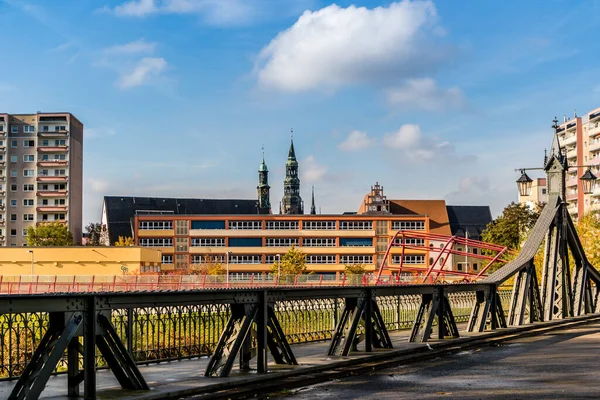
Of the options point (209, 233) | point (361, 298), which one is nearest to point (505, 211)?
point (209, 233)

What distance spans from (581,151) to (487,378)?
118 m

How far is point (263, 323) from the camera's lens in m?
14.4

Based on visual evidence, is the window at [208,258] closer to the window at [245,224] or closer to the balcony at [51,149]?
the window at [245,224]

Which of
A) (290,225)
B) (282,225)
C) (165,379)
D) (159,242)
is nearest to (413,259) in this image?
(290,225)

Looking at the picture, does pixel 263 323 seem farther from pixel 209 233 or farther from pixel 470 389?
pixel 209 233

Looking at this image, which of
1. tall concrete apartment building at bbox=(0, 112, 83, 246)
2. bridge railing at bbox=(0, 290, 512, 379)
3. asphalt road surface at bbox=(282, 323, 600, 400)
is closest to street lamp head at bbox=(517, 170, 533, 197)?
bridge railing at bbox=(0, 290, 512, 379)

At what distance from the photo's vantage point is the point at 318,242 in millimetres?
133250

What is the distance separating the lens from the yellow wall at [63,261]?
87.8 m

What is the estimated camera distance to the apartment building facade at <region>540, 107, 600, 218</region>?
11906cm

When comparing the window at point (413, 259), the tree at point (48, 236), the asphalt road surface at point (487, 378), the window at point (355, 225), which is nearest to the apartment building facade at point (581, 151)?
the window at point (413, 259)

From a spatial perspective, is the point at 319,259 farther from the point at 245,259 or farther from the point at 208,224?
the point at 208,224

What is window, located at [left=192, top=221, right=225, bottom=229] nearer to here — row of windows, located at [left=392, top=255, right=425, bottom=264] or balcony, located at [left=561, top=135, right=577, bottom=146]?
row of windows, located at [left=392, top=255, right=425, bottom=264]

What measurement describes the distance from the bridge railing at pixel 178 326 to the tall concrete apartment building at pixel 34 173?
11114 cm

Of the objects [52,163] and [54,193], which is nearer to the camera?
[52,163]
